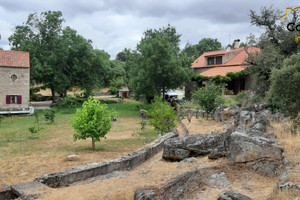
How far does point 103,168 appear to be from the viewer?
33.4 ft

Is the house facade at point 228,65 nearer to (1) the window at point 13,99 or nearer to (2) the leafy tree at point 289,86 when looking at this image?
(2) the leafy tree at point 289,86

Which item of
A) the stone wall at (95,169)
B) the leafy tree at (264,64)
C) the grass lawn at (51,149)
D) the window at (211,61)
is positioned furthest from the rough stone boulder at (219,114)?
the window at (211,61)

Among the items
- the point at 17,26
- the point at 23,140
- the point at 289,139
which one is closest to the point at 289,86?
the point at 289,139

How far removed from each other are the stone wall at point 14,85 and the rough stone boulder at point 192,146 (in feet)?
92.8

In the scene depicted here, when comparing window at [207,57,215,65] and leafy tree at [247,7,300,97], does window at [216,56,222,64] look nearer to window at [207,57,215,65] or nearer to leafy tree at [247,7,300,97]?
window at [207,57,215,65]

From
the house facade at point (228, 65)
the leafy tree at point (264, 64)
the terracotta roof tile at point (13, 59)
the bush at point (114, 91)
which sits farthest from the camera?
the bush at point (114, 91)

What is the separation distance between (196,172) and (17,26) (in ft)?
139

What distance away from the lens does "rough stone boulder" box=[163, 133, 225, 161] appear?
31.0ft

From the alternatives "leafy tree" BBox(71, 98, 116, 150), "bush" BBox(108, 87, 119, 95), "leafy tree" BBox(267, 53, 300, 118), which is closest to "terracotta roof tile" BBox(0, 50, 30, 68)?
"leafy tree" BBox(71, 98, 116, 150)

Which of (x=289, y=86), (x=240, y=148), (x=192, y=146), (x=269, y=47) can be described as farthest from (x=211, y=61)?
(x=240, y=148)

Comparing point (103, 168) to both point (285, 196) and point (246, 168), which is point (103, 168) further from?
point (285, 196)

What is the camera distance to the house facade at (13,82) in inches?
1268

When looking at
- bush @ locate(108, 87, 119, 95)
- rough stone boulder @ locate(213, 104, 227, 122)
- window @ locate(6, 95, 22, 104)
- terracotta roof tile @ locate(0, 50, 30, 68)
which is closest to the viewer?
rough stone boulder @ locate(213, 104, 227, 122)

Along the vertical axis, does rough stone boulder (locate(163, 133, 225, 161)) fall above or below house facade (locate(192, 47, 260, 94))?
below
